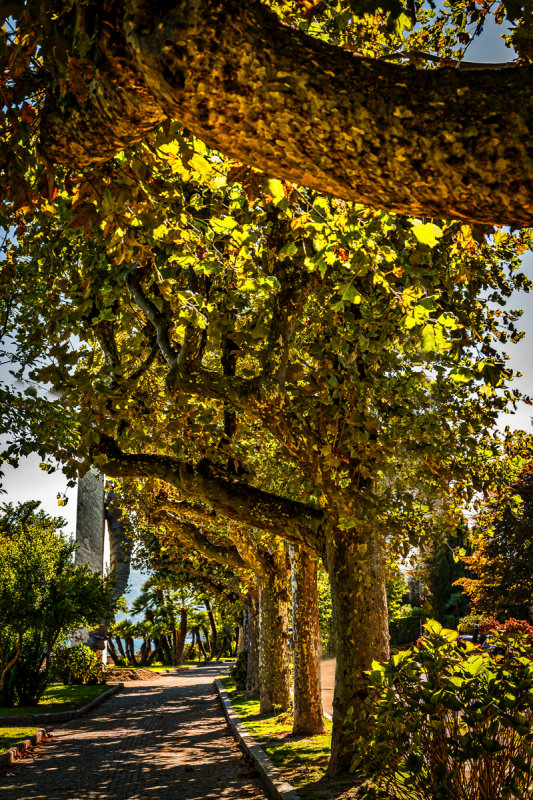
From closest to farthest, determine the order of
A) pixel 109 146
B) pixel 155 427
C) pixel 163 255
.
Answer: pixel 109 146 → pixel 163 255 → pixel 155 427

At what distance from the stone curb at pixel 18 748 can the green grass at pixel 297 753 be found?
394 centimetres

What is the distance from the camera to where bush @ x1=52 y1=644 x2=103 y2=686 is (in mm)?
23719

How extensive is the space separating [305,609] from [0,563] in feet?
35.0

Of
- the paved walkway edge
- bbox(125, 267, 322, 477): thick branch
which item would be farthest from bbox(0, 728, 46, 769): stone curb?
bbox(125, 267, 322, 477): thick branch

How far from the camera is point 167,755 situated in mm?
11219

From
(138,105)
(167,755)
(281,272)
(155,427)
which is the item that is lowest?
(167,755)

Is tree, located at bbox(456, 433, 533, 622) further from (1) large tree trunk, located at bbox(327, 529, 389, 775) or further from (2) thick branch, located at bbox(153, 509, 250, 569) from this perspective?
(1) large tree trunk, located at bbox(327, 529, 389, 775)

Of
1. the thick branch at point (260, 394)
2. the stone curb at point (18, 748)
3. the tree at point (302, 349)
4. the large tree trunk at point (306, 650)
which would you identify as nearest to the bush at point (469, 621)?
the large tree trunk at point (306, 650)

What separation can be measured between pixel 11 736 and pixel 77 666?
1300 cm

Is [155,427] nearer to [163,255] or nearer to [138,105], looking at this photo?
[163,255]

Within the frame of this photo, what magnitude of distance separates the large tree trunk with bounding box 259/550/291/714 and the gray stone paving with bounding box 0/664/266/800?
1214 mm

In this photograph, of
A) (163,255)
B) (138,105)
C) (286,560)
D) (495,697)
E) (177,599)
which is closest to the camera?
(138,105)

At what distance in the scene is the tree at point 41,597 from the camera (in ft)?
57.9

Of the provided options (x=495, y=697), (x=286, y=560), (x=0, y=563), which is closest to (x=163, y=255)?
(x=495, y=697)
